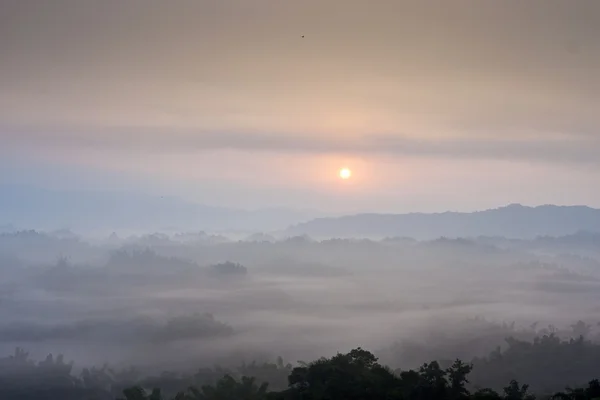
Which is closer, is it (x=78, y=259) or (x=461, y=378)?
(x=461, y=378)

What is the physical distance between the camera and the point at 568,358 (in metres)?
49.8

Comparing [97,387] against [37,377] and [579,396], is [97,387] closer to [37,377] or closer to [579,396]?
[37,377]

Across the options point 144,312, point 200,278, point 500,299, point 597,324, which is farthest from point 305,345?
point 200,278

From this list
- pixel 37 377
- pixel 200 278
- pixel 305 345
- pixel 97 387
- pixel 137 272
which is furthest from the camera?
pixel 137 272

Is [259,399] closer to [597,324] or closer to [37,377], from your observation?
[37,377]

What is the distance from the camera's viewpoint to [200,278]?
5965 inches

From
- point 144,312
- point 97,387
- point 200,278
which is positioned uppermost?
point 200,278

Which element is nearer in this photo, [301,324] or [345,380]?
[345,380]

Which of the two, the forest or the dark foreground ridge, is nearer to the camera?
the dark foreground ridge

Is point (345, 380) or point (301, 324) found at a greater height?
point (301, 324)

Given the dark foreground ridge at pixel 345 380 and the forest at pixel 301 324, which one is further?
the forest at pixel 301 324

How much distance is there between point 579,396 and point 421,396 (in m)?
4.40

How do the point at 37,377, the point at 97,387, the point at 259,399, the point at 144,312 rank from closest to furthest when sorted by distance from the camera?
the point at 259,399
the point at 97,387
the point at 37,377
the point at 144,312

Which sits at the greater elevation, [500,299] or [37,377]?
[500,299]
